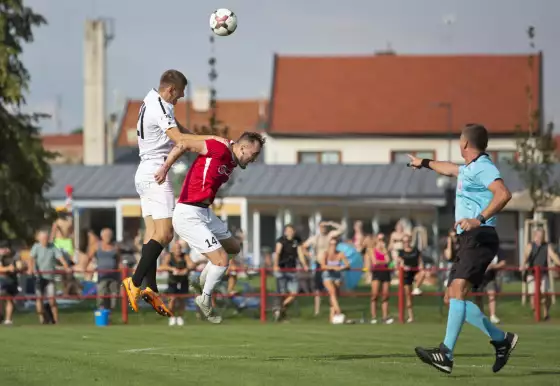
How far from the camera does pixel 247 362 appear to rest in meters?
13.4

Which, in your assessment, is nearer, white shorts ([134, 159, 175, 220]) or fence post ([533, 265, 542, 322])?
white shorts ([134, 159, 175, 220])

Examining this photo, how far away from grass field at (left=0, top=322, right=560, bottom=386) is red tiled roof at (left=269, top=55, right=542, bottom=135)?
5755cm

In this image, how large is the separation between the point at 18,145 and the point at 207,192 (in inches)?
822

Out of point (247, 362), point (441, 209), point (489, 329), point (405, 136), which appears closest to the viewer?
point (489, 329)

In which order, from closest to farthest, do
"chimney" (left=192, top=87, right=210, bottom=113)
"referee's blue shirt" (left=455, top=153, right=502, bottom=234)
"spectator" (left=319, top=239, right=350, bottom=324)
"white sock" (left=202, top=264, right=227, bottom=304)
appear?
"referee's blue shirt" (left=455, top=153, right=502, bottom=234), "white sock" (left=202, top=264, right=227, bottom=304), "spectator" (left=319, top=239, right=350, bottom=324), "chimney" (left=192, top=87, right=210, bottom=113)

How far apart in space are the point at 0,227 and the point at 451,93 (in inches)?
1888

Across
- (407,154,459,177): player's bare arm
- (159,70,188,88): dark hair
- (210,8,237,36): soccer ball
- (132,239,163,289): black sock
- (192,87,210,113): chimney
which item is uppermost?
(192,87,210,113): chimney

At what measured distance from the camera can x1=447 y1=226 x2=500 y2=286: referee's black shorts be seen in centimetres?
1224

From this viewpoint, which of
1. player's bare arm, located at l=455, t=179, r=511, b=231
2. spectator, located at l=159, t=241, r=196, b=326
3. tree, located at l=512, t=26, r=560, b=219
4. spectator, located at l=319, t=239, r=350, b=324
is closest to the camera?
player's bare arm, located at l=455, t=179, r=511, b=231

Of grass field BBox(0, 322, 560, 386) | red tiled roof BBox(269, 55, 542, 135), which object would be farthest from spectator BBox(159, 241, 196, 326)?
red tiled roof BBox(269, 55, 542, 135)

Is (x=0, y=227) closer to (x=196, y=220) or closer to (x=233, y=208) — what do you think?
(x=196, y=220)

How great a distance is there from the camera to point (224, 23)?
16.4 metres

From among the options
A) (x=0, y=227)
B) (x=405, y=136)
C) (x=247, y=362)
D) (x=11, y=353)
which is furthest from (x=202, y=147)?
(x=405, y=136)

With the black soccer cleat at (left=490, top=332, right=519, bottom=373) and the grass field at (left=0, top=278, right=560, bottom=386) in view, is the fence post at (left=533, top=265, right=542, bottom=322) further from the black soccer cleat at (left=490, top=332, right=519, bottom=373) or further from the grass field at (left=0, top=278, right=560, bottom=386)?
the black soccer cleat at (left=490, top=332, right=519, bottom=373)
